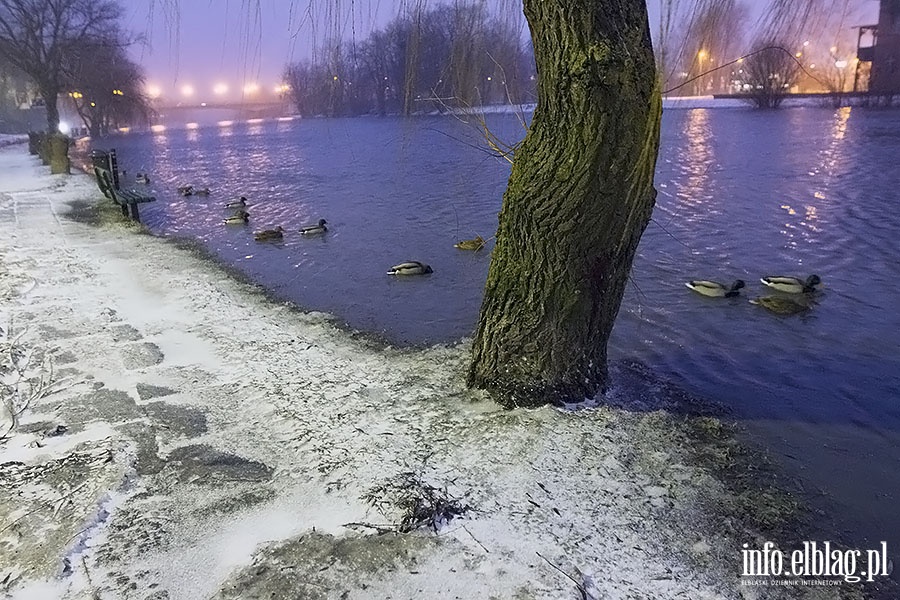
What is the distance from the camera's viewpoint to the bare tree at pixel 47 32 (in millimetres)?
26688

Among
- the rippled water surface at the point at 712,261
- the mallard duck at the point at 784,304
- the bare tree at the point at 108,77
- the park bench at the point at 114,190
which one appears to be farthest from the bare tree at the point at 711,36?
the bare tree at the point at 108,77

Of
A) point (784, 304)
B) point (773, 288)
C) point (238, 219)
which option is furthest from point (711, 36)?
point (238, 219)

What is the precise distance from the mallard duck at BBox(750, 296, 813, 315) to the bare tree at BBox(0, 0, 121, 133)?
29.6 metres

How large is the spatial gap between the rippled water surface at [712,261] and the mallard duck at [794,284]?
0.71 feet

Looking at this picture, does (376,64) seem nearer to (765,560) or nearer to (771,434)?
(765,560)

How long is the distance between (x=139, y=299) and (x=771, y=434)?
21.8 feet

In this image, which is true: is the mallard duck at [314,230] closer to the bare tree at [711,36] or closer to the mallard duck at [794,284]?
the mallard duck at [794,284]

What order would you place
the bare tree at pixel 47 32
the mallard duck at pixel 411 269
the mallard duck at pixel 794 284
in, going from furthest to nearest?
1. the bare tree at pixel 47 32
2. the mallard duck at pixel 411 269
3. the mallard duck at pixel 794 284

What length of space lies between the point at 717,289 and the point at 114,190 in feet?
41.1

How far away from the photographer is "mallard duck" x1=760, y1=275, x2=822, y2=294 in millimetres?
8078

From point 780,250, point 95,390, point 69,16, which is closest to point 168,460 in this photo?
point 95,390

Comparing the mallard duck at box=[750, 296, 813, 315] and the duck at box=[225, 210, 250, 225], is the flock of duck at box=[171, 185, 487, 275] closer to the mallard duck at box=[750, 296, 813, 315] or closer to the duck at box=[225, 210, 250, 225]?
the duck at box=[225, 210, 250, 225]

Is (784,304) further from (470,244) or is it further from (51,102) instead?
(51,102)

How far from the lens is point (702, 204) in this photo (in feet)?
46.6
